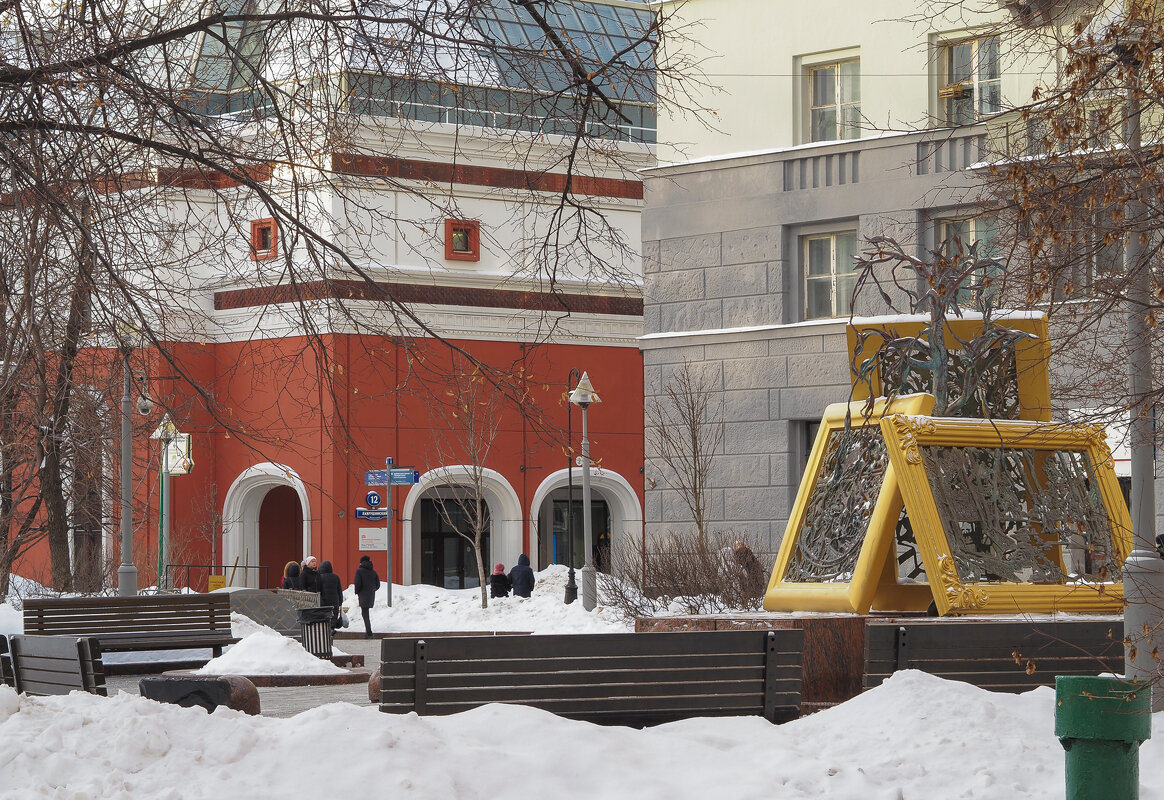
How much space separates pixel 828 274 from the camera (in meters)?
27.8

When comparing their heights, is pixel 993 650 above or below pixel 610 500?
below

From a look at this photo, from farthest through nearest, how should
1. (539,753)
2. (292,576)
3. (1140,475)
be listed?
1. (292,576)
2. (1140,475)
3. (539,753)

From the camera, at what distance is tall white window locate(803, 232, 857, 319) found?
90.1 feet

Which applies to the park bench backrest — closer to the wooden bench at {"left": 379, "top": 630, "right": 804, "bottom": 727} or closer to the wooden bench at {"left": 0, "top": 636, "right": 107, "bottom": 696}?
the wooden bench at {"left": 0, "top": 636, "right": 107, "bottom": 696}

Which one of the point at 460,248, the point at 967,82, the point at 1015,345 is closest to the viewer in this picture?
the point at 1015,345

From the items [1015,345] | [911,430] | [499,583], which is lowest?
[499,583]

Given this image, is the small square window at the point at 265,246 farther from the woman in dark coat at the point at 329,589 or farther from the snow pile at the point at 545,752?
the woman in dark coat at the point at 329,589

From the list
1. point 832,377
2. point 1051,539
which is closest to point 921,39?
point 832,377

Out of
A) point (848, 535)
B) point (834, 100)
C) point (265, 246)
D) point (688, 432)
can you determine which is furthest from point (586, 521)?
point (265, 246)

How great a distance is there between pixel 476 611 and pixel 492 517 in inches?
401

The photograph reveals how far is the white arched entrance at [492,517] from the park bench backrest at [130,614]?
21822mm

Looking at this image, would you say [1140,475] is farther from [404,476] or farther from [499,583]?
[499,583]

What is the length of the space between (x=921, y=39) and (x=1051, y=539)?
1507 centimetres

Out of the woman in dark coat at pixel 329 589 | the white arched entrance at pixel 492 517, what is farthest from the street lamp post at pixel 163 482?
the white arched entrance at pixel 492 517
